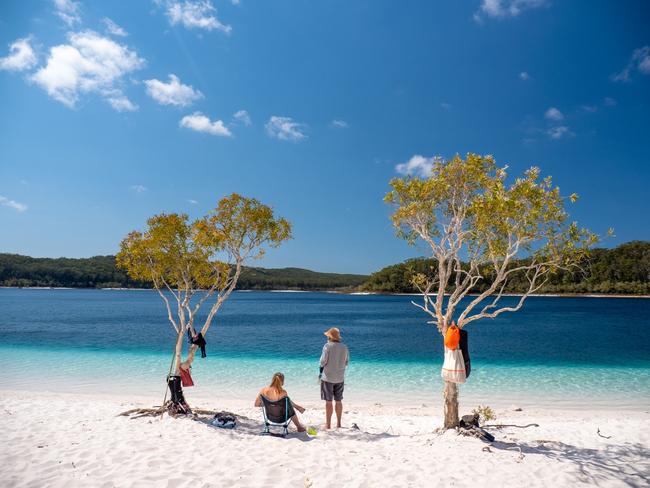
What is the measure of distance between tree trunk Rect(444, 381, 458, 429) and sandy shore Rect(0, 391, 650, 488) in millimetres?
326

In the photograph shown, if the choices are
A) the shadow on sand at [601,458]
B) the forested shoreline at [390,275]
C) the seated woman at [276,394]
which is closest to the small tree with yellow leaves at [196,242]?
the seated woman at [276,394]

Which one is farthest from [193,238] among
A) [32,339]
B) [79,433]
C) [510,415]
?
[32,339]

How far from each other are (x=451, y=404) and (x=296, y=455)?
3.46 meters

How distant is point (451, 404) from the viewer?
8.72m

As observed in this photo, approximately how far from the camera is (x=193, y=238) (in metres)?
11.1

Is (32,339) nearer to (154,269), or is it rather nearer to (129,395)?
(129,395)

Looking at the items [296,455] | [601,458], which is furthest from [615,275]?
[296,455]

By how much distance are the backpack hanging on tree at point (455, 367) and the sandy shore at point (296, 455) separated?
3.78 ft

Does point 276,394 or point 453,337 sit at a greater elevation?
point 453,337

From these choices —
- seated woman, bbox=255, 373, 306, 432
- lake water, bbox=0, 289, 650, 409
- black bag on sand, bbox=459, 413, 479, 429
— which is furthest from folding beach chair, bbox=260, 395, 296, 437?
lake water, bbox=0, 289, 650, 409

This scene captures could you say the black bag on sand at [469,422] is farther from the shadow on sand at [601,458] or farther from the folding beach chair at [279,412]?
the folding beach chair at [279,412]

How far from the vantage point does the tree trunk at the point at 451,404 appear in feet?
28.5

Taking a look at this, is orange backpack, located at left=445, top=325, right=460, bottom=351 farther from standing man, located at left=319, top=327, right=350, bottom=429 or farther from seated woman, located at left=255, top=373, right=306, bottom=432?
seated woman, located at left=255, top=373, right=306, bottom=432

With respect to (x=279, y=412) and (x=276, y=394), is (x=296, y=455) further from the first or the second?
(x=276, y=394)
